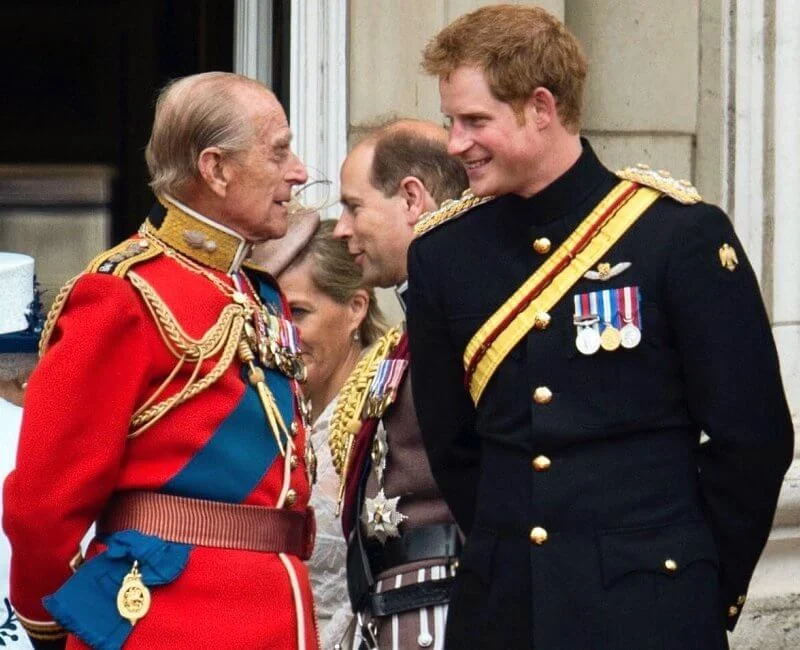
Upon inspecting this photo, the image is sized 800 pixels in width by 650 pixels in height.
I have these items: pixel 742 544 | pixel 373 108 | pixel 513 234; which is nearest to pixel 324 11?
pixel 373 108

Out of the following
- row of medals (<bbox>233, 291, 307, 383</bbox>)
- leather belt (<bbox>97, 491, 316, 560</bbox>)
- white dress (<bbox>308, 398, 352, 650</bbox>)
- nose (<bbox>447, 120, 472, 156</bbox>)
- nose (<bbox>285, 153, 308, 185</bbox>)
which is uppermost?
nose (<bbox>447, 120, 472, 156</bbox>)

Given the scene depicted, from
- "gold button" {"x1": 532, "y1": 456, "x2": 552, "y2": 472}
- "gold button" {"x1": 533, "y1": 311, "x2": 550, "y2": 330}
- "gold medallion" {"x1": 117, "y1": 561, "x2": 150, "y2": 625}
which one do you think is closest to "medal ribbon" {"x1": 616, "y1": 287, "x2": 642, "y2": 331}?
"gold button" {"x1": 533, "y1": 311, "x2": 550, "y2": 330}

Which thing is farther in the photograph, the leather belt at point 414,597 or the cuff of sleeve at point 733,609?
the leather belt at point 414,597

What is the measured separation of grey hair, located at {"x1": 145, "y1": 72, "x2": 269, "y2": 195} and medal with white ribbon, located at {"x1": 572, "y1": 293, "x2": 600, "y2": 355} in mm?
784

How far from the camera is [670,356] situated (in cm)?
363

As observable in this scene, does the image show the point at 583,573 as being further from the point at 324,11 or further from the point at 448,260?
the point at 324,11

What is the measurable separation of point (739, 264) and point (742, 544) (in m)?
0.47

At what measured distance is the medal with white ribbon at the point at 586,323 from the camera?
11.9ft

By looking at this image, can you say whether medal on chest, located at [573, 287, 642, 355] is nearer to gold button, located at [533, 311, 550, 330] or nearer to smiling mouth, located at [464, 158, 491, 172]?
gold button, located at [533, 311, 550, 330]

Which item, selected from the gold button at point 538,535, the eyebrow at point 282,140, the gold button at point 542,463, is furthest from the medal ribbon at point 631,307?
the eyebrow at point 282,140

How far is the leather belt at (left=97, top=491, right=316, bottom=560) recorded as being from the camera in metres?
3.88

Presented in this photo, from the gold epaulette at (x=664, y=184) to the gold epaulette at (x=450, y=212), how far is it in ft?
0.86

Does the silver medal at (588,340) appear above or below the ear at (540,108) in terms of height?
below

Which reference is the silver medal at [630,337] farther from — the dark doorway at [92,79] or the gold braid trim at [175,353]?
the dark doorway at [92,79]
